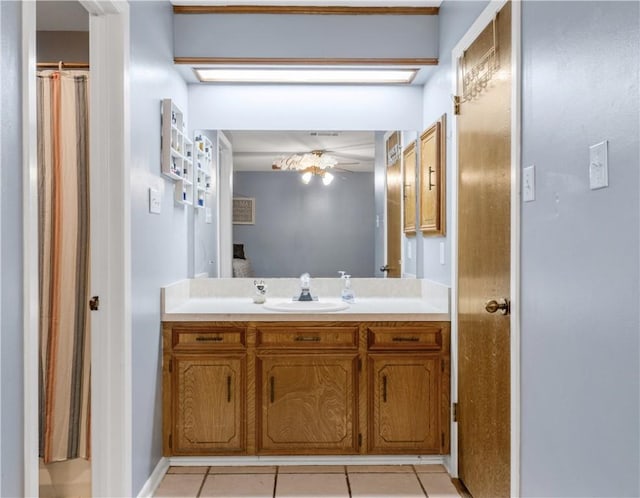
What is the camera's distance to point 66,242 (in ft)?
7.42

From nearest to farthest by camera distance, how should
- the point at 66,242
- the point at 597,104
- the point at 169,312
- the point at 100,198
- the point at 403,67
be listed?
the point at 597,104 → the point at 100,198 → the point at 66,242 → the point at 169,312 → the point at 403,67

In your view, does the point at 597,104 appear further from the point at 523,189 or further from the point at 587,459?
the point at 587,459

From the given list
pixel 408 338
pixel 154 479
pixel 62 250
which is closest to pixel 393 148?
pixel 408 338

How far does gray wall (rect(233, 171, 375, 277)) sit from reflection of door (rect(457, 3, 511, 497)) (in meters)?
0.88

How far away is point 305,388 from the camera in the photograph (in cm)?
262

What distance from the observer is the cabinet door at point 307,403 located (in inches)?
103

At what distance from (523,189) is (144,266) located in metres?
1.59

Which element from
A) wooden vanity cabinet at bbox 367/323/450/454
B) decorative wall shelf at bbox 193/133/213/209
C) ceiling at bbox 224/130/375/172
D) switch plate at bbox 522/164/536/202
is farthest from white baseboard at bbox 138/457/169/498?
switch plate at bbox 522/164/536/202

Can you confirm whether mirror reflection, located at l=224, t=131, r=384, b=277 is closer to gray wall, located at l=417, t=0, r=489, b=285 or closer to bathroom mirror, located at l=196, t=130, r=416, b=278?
bathroom mirror, located at l=196, t=130, r=416, b=278

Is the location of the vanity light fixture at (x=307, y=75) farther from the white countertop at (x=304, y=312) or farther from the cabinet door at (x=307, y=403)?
the cabinet door at (x=307, y=403)

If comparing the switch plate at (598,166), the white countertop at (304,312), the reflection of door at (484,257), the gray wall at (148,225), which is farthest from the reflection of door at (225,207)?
the switch plate at (598,166)

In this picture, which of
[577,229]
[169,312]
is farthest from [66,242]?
[577,229]

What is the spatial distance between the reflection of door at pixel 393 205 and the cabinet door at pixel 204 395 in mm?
1140

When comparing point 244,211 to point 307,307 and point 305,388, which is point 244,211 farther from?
point 305,388
